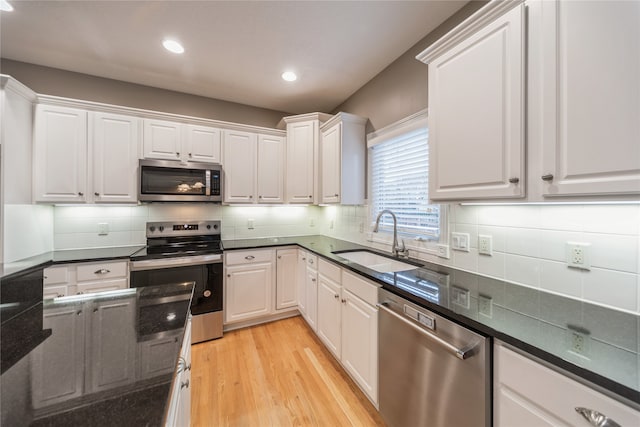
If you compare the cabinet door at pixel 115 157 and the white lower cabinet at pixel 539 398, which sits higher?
the cabinet door at pixel 115 157

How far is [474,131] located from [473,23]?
21.2 inches

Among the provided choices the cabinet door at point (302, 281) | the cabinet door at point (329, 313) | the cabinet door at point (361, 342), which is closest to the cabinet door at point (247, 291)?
the cabinet door at point (302, 281)

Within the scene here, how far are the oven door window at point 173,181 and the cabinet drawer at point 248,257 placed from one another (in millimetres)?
757

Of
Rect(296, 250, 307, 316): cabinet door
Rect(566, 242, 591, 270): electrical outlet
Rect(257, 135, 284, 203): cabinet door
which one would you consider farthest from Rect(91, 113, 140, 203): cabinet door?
Rect(566, 242, 591, 270): electrical outlet

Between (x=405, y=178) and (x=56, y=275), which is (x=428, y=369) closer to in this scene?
(x=405, y=178)

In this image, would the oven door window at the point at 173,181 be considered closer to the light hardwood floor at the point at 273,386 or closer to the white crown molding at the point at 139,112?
the white crown molding at the point at 139,112

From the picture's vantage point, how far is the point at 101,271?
6.99 feet

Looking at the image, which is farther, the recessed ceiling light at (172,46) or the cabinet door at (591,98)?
the recessed ceiling light at (172,46)

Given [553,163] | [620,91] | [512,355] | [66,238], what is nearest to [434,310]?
[512,355]

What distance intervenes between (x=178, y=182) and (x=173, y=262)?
2.76ft

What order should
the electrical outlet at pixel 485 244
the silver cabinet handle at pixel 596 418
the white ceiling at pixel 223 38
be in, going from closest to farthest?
the silver cabinet handle at pixel 596 418 < the electrical outlet at pixel 485 244 < the white ceiling at pixel 223 38

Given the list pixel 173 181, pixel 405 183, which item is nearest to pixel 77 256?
pixel 173 181

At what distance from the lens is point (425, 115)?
1.86 meters

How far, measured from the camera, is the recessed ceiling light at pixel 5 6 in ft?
5.30
